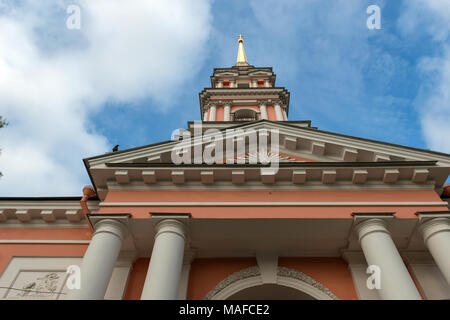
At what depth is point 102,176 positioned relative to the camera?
1021 cm

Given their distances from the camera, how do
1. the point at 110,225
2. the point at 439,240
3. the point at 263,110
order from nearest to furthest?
the point at 439,240
the point at 110,225
the point at 263,110

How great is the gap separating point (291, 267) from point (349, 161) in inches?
144

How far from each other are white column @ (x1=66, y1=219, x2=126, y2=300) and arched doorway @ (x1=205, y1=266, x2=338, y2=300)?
2.91 meters

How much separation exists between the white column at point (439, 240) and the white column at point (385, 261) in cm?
87

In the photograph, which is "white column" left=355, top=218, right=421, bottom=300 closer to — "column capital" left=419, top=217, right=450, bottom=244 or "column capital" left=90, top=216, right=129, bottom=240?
"column capital" left=419, top=217, right=450, bottom=244

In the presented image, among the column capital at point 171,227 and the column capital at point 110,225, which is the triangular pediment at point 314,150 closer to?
the column capital at point 110,225

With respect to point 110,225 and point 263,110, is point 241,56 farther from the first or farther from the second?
point 110,225

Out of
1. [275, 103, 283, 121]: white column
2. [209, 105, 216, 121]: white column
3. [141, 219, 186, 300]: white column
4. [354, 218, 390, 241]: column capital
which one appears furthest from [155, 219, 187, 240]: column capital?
[275, 103, 283, 121]: white column

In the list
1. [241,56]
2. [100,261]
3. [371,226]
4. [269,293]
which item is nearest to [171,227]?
[100,261]

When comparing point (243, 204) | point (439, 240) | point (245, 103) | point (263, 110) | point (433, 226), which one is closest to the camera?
point (439, 240)

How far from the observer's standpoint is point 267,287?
9.96m

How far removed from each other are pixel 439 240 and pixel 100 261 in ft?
25.8

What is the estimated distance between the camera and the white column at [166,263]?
24.1 feet
